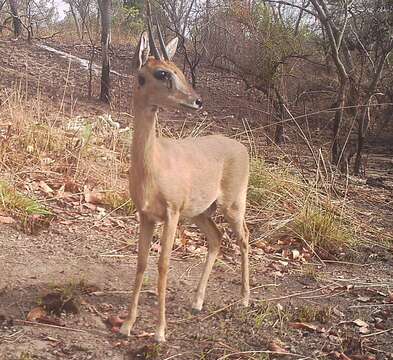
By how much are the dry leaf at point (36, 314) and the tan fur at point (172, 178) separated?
55 cm

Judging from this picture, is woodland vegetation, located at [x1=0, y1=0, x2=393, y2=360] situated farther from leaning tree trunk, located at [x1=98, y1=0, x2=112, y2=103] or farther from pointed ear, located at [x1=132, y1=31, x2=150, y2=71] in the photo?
pointed ear, located at [x1=132, y1=31, x2=150, y2=71]

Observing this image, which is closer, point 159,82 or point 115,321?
point 159,82

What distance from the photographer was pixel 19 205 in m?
5.75

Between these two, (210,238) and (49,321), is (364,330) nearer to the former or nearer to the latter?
(210,238)

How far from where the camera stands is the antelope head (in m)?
3.49

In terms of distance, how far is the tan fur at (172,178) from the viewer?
3.59 m

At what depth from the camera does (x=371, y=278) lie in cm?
556

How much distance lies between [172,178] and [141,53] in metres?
0.76

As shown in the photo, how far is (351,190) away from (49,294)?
524 centimetres

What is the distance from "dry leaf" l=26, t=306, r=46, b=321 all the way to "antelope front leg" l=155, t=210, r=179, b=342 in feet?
2.47

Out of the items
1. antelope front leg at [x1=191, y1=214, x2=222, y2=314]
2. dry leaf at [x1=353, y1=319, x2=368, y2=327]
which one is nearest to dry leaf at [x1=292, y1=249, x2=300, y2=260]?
antelope front leg at [x1=191, y1=214, x2=222, y2=314]

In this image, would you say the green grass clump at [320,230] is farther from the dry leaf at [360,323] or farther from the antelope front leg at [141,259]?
the antelope front leg at [141,259]

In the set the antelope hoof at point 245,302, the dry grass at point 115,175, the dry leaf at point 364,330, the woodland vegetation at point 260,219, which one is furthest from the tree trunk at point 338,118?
the dry leaf at point 364,330

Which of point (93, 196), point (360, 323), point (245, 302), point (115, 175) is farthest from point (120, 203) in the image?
point (360, 323)
